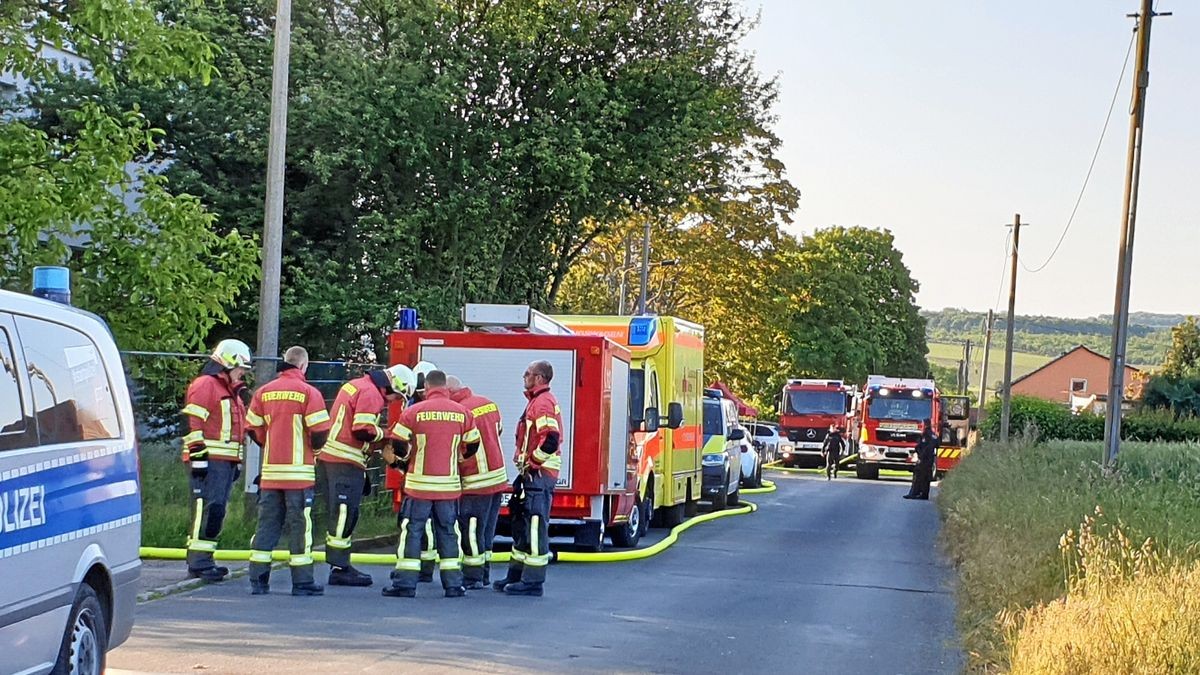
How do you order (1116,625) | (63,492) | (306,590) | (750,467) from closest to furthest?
(63,492) → (1116,625) → (306,590) → (750,467)

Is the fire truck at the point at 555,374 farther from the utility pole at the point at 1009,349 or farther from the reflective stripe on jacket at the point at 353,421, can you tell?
the utility pole at the point at 1009,349

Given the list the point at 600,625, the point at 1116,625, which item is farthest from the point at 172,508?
the point at 1116,625

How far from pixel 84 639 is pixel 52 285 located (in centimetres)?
183

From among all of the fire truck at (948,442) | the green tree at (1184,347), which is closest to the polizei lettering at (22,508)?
the fire truck at (948,442)

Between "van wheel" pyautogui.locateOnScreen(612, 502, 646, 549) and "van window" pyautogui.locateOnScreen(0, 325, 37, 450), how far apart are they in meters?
11.7

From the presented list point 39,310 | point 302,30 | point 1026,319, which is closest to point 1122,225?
point 302,30

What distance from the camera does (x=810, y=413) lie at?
52.3m

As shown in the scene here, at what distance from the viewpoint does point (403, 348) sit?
633 inches

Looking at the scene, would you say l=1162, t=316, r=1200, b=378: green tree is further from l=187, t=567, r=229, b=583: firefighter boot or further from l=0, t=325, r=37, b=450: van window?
l=0, t=325, r=37, b=450: van window

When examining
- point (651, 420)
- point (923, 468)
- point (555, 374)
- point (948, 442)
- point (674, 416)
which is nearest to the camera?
point (555, 374)

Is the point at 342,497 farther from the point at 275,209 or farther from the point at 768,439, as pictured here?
the point at 768,439

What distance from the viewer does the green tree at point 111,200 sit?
579 inches

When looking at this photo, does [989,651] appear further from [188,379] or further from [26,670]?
[188,379]

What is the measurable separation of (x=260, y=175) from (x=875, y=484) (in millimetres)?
23373
